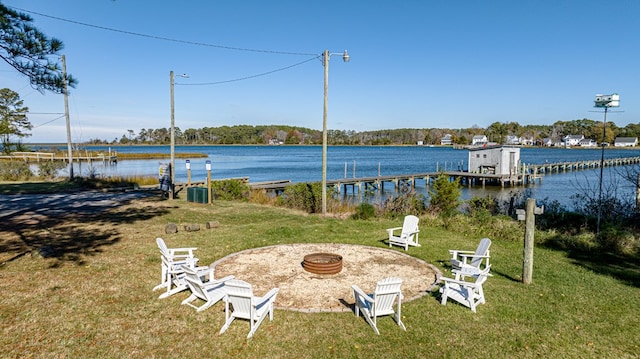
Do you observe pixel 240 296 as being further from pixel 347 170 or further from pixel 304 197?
pixel 347 170

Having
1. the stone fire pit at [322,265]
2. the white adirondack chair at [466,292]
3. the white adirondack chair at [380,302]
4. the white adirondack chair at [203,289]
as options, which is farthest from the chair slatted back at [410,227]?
the white adirondack chair at [203,289]

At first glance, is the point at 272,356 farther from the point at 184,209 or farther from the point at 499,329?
the point at 184,209

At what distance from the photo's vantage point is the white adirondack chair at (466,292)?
630 centimetres

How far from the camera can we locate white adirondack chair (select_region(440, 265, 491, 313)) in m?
6.30

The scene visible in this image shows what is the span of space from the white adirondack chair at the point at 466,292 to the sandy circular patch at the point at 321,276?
53cm

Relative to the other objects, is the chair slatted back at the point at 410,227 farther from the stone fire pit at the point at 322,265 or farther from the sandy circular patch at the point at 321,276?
the stone fire pit at the point at 322,265

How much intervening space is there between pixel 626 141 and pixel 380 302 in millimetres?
163178

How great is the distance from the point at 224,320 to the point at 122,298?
2084 mm

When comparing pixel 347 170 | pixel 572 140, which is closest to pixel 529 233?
pixel 347 170

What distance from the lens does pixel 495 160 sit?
135ft

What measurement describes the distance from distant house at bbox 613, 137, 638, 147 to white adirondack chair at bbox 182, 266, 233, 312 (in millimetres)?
164066

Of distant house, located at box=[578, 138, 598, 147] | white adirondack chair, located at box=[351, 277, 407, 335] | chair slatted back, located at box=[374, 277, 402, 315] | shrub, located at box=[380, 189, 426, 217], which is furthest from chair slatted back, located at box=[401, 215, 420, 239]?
distant house, located at box=[578, 138, 598, 147]

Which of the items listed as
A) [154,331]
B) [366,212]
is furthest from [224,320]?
[366,212]

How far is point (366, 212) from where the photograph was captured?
14727mm
